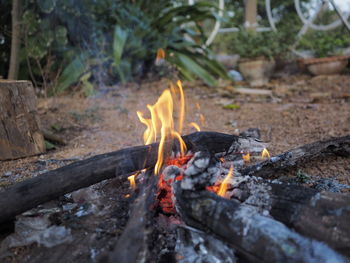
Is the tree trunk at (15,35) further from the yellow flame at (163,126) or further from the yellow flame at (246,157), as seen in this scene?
the yellow flame at (246,157)

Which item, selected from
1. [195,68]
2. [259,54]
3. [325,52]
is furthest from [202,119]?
[325,52]

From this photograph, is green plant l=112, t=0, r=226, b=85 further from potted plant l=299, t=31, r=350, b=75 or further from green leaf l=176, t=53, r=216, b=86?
potted plant l=299, t=31, r=350, b=75

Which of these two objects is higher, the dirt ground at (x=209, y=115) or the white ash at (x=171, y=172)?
the white ash at (x=171, y=172)

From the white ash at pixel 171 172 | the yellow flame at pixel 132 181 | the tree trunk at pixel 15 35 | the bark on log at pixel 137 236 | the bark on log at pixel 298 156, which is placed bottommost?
the bark on log at pixel 298 156

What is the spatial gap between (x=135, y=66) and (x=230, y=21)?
235 cm

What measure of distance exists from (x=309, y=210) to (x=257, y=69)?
19.5 feet

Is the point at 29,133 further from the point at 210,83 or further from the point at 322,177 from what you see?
the point at 210,83

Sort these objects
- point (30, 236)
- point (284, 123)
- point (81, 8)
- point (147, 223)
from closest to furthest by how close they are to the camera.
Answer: point (147, 223) → point (30, 236) → point (284, 123) → point (81, 8)

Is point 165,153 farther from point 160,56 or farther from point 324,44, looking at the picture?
point 324,44

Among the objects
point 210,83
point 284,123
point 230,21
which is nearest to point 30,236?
point 284,123

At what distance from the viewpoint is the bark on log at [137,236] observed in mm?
1133

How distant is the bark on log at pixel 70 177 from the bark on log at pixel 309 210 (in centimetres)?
59

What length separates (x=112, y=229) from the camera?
149 centimetres

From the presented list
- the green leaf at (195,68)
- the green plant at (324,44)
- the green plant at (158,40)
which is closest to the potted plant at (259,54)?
the green plant at (158,40)
